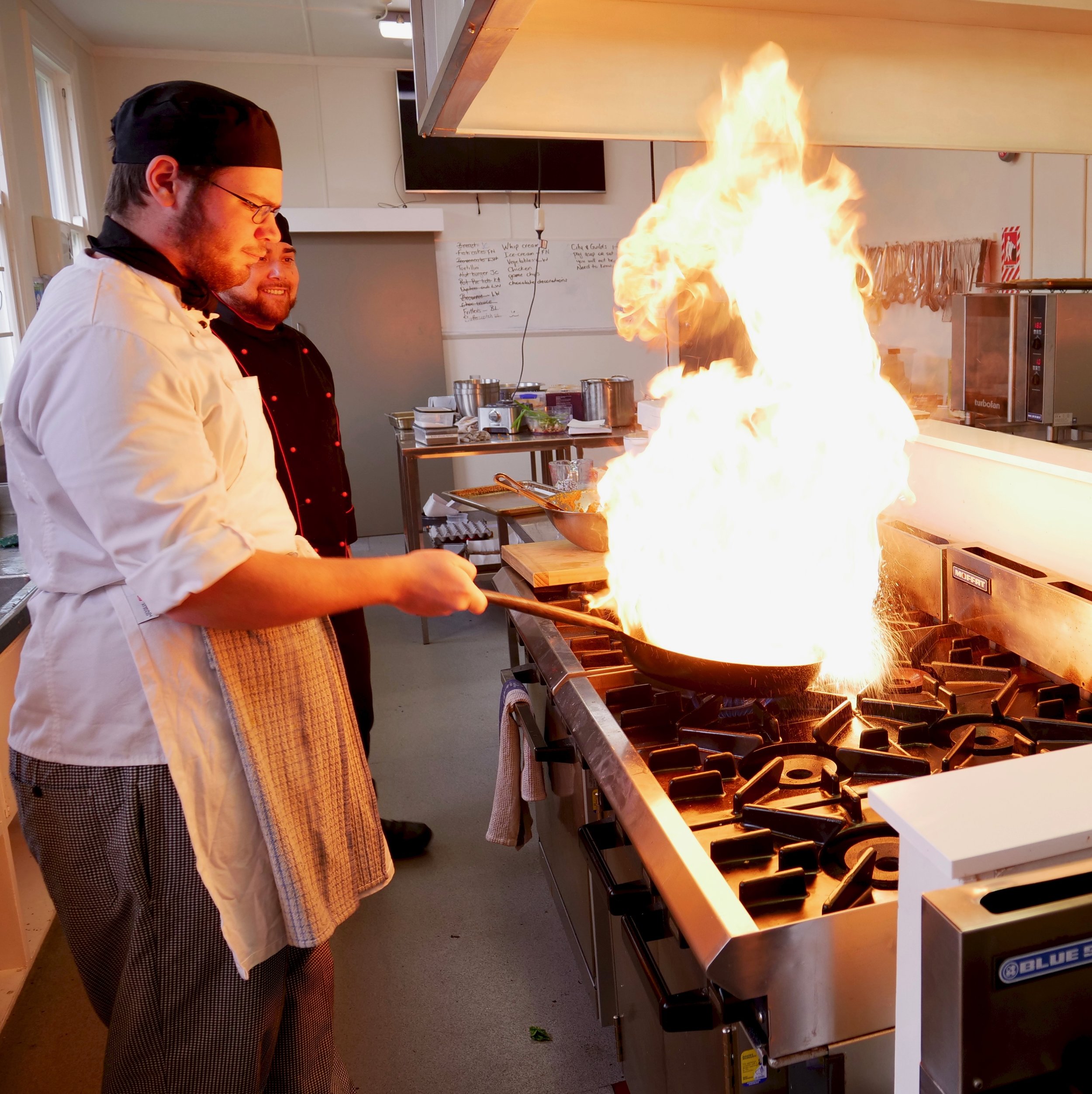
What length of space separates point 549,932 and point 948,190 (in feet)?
11.5

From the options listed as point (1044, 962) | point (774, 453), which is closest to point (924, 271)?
point (774, 453)

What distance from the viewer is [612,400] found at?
15.6 ft

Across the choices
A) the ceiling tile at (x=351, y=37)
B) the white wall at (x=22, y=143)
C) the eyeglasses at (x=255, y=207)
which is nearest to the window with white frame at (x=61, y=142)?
the white wall at (x=22, y=143)

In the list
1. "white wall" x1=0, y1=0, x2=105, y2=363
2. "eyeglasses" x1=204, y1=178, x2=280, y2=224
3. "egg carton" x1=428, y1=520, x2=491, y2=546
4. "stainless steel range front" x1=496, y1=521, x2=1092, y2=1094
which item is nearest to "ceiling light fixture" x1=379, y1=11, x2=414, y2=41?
"white wall" x1=0, y1=0, x2=105, y2=363

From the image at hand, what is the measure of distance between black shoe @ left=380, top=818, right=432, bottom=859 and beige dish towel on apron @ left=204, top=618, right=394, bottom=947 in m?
1.18

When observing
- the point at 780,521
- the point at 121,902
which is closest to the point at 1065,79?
the point at 780,521

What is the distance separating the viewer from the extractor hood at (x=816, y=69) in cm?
128

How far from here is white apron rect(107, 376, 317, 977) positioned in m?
1.16

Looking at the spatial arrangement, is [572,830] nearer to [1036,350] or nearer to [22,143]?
[1036,350]

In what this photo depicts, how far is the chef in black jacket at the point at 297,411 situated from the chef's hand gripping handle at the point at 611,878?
998 mm

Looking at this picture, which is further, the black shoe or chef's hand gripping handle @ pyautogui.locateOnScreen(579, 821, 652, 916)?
the black shoe

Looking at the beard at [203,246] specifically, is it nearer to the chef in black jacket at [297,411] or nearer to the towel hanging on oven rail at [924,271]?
the chef in black jacket at [297,411]

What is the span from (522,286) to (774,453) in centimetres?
514

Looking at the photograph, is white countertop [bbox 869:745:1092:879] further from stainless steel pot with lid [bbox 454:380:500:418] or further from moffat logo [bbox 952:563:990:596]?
stainless steel pot with lid [bbox 454:380:500:418]
